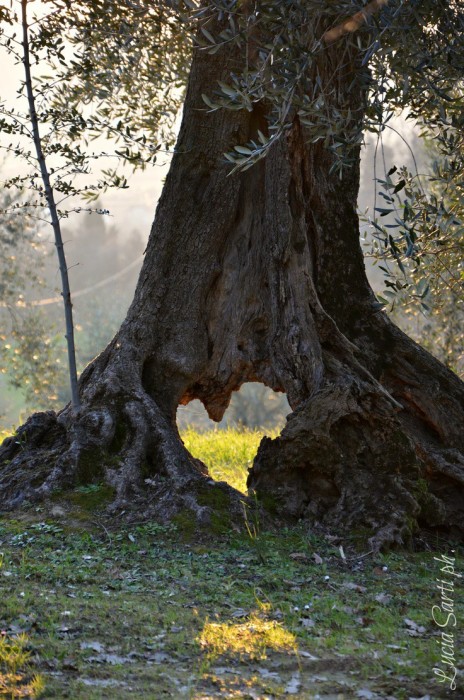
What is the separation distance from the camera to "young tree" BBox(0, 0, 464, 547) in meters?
7.52

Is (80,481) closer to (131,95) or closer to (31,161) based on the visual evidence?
(31,161)

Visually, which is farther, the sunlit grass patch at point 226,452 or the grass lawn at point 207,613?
the sunlit grass patch at point 226,452

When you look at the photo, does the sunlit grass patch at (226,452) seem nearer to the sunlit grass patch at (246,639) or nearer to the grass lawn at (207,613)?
the grass lawn at (207,613)

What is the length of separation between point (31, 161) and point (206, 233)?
1946 millimetres

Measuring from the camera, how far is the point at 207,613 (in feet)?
Answer: 18.6

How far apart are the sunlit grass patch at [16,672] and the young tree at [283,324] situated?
268 centimetres

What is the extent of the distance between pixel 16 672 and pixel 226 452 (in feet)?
31.1

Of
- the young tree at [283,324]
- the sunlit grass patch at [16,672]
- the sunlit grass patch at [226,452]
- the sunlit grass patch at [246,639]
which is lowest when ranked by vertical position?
the sunlit grass patch at [226,452]

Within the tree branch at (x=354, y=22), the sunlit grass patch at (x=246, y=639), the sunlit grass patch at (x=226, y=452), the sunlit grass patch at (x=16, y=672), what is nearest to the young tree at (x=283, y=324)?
the tree branch at (x=354, y=22)

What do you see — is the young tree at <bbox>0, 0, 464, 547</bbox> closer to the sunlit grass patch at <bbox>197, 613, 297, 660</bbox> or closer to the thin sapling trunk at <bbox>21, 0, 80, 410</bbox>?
the thin sapling trunk at <bbox>21, 0, 80, 410</bbox>

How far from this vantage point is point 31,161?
8414 millimetres

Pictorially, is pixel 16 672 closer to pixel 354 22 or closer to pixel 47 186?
pixel 47 186

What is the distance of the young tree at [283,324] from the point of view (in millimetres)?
7520

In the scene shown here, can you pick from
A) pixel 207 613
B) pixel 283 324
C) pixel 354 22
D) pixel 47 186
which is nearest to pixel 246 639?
pixel 207 613
